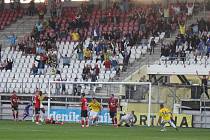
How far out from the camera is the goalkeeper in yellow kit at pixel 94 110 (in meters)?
38.3

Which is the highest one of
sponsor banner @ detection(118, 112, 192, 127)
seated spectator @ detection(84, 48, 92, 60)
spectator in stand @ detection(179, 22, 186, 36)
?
spectator in stand @ detection(179, 22, 186, 36)

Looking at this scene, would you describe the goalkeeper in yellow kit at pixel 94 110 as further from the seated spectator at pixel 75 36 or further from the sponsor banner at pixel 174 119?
the seated spectator at pixel 75 36

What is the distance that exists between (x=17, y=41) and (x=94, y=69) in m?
10.4

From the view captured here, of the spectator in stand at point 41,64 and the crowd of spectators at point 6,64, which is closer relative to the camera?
the spectator in stand at point 41,64

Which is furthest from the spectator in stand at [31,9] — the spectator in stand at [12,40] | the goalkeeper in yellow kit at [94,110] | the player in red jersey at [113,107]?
the goalkeeper in yellow kit at [94,110]

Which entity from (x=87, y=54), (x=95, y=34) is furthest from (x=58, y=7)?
(x=87, y=54)

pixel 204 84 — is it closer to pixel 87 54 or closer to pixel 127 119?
pixel 127 119

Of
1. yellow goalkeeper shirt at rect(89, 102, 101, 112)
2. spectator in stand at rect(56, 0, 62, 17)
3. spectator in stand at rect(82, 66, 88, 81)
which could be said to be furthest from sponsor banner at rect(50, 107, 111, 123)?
spectator in stand at rect(56, 0, 62, 17)

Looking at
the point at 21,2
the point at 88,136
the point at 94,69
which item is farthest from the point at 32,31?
the point at 88,136

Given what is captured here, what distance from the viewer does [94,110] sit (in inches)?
1511

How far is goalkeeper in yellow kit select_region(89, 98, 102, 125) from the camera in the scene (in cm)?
3830

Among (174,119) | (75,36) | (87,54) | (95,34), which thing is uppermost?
(95,34)

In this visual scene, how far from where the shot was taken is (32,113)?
44.9 metres

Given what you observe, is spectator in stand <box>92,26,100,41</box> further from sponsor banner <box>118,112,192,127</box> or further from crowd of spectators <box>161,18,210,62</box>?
sponsor banner <box>118,112,192,127</box>
